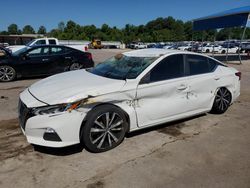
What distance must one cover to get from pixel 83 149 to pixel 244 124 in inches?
127

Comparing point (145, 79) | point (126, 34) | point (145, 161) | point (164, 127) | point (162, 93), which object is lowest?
point (145, 161)

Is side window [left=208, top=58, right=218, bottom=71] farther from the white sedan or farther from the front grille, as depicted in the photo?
the front grille

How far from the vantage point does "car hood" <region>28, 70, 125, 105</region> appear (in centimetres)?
340

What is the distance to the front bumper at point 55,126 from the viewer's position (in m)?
3.23

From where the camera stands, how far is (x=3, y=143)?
151 inches

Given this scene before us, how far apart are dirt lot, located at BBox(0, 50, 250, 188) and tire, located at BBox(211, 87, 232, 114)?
0.67 meters

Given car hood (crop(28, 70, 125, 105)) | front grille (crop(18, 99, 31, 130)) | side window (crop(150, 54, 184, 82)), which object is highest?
side window (crop(150, 54, 184, 82))

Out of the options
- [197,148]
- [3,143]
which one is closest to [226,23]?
[197,148]

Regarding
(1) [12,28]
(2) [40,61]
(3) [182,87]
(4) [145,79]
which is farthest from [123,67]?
(1) [12,28]

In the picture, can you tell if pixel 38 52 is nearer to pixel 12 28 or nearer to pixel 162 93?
pixel 162 93

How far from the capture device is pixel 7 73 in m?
8.95

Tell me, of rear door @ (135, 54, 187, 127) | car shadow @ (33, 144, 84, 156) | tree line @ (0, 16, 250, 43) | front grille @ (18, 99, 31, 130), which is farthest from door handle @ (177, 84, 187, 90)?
tree line @ (0, 16, 250, 43)

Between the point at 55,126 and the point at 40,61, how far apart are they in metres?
6.87

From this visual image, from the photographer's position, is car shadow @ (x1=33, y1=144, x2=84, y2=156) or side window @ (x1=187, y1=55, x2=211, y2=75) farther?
side window @ (x1=187, y1=55, x2=211, y2=75)
